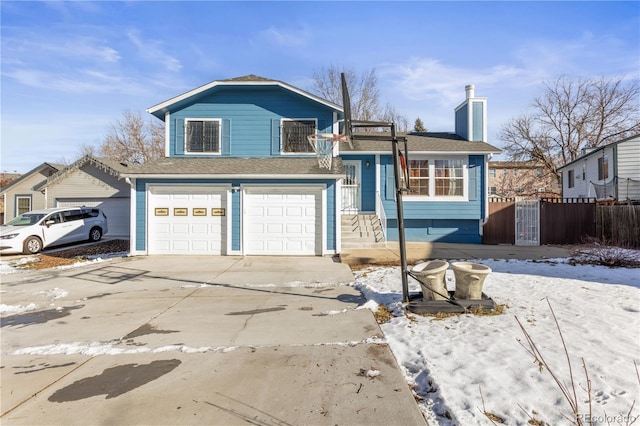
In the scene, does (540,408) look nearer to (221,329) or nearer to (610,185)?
(221,329)

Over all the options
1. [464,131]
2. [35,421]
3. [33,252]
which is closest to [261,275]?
[35,421]

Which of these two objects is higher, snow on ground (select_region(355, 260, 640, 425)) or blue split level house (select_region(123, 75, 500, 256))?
blue split level house (select_region(123, 75, 500, 256))

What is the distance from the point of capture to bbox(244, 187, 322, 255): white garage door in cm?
1108

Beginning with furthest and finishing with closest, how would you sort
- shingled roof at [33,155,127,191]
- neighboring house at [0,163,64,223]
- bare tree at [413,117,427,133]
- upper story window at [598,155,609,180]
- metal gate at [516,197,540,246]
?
bare tree at [413,117,427,133], neighboring house at [0,163,64,223], upper story window at [598,155,609,180], shingled roof at [33,155,127,191], metal gate at [516,197,540,246]

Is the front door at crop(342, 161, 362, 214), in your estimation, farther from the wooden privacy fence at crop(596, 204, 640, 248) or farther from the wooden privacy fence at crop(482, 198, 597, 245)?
the wooden privacy fence at crop(596, 204, 640, 248)

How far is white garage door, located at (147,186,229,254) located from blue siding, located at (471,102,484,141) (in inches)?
423

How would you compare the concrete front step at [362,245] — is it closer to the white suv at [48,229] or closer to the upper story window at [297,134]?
the upper story window at [297,134]

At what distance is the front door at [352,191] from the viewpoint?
13.7 m

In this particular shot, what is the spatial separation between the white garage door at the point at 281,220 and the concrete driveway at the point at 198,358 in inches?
160

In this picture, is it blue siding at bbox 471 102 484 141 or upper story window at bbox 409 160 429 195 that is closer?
upper story window at bbox 409 160 429 195

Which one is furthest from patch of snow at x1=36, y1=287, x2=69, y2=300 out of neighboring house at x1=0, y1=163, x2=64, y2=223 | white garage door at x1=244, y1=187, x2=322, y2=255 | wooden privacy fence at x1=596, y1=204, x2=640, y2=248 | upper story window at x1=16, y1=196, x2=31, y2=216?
upper story window at x1=16, y1=196, x2=31, y2=216

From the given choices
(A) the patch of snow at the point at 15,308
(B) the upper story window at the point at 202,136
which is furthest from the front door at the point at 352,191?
(A) the patch of snow at the point at 15,308

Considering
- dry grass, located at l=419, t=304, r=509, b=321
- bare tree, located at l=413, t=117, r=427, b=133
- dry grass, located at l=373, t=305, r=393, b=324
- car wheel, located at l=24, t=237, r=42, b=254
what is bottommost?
dry grass, located at l=373, t=305, r=393, b=324

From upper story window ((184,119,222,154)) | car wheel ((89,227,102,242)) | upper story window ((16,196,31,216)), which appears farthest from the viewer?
upper story window ((16,196,31,216))
